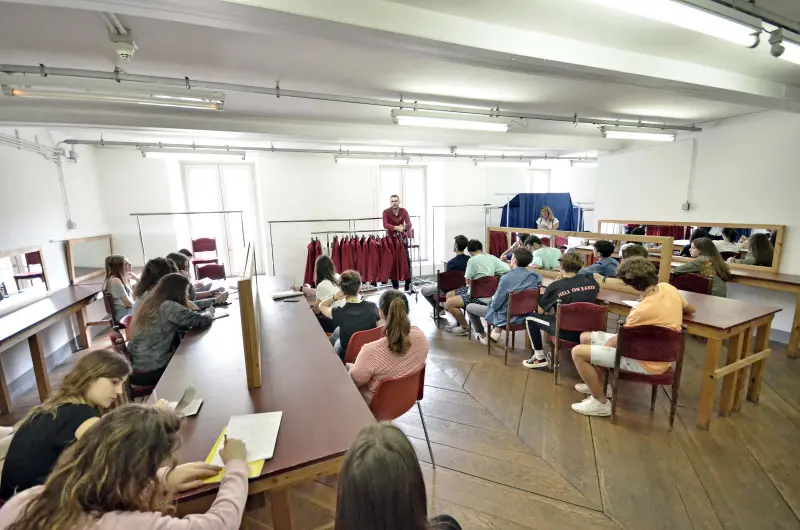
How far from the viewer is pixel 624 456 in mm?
2262

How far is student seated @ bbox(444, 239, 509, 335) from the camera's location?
13.9ft

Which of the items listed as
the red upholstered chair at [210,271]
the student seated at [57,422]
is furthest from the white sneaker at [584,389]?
the red upholstered chair at [210,271]

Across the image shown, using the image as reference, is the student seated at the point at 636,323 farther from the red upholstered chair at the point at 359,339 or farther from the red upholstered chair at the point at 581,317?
the red upholstered chair at the point at 359,339

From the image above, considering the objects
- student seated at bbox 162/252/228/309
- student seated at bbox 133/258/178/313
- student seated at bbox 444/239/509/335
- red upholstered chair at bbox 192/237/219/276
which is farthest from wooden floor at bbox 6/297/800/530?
red upholstered chair at bbox 192/237/219/276

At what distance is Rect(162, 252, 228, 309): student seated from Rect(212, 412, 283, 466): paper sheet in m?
2.03

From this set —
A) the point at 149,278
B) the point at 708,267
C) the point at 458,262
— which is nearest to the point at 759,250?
the point at 708,267

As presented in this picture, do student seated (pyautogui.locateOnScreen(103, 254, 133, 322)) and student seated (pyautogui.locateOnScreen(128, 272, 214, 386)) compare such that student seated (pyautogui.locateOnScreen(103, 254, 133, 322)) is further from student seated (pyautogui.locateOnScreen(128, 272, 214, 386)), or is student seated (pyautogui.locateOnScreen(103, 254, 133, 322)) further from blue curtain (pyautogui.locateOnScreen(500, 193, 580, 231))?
blue curtain (pyautogui.locateOnScreen(500, 193, 580, 231))

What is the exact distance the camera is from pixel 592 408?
272 cm

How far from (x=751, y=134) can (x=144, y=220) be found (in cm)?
870

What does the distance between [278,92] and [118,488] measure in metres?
2.92

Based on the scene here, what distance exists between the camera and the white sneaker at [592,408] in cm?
269

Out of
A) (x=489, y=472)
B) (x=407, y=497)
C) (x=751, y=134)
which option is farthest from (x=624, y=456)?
(x=751, y=134)

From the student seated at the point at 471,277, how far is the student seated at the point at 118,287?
11.5ft

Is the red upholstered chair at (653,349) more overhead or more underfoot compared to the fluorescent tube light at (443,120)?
more underfoot
